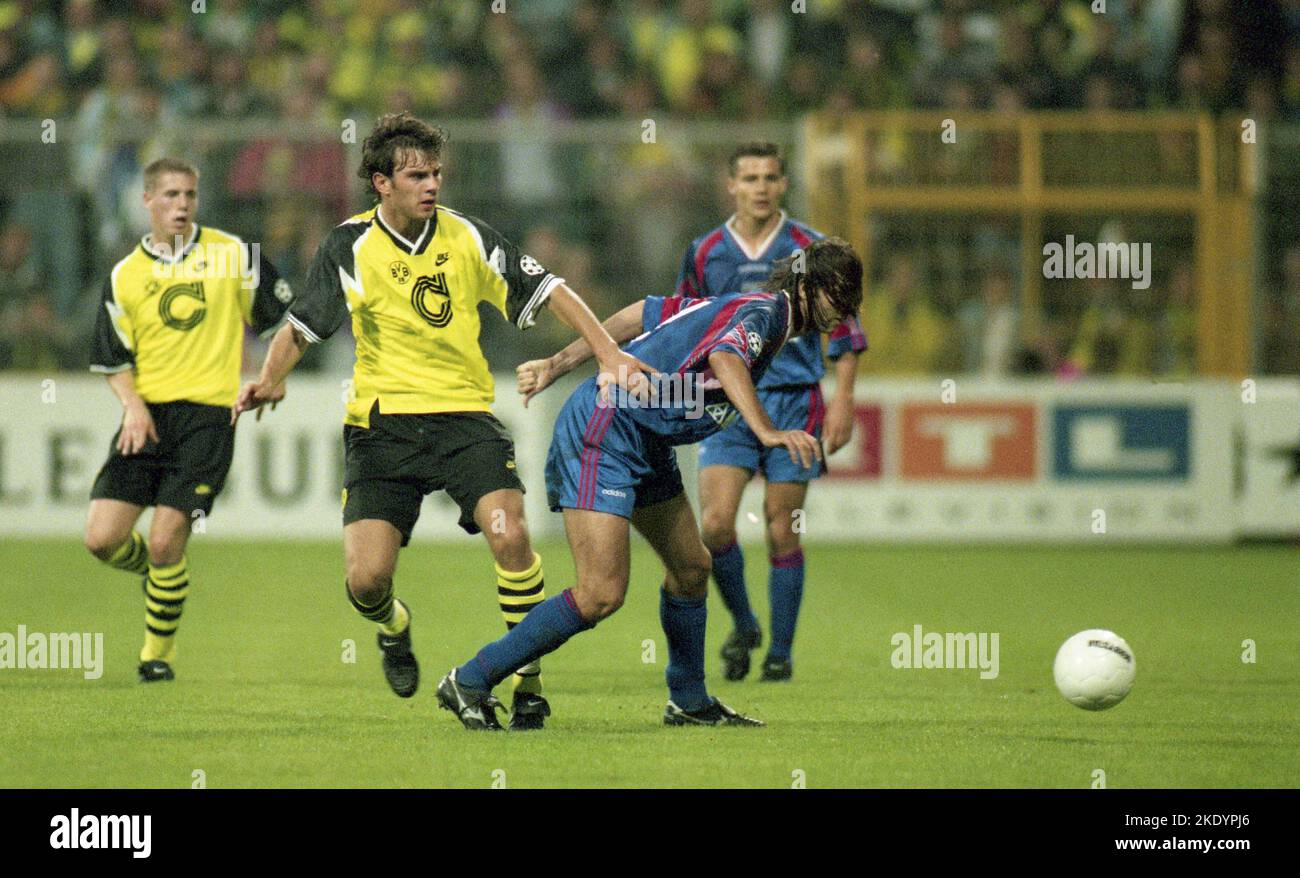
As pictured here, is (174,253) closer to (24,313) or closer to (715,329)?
(715,329)

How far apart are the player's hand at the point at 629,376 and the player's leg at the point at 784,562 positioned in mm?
2090

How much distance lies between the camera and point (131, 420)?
8.29 metres

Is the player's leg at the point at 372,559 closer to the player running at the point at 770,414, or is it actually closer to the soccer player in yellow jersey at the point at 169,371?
the soccer player in yellow jersey at the point at 169,371

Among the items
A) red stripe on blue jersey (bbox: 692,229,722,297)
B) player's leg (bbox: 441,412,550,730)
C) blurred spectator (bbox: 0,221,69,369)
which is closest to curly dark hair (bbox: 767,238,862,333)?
player's leg (bbox: 441,412,550,730)

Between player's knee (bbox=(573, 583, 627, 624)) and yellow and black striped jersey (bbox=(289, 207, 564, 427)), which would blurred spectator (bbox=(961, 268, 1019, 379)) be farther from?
player's knee (bbox=(573, 583, 627, 624))

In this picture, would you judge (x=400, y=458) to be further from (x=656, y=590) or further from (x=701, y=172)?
(x=701, y=172)

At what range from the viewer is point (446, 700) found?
22.2 ft

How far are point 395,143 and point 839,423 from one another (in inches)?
99.6

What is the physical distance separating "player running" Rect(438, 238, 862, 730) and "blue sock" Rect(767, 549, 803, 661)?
5.77 feet

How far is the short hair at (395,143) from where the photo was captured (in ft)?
22.6

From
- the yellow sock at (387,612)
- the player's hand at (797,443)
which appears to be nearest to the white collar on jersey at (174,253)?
the yellow sock at (387,612)

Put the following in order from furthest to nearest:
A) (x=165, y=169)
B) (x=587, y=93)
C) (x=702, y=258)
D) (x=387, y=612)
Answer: (x=587, y=93), (x=702, y=258), (x=165, y=169), (x=387, y=612)

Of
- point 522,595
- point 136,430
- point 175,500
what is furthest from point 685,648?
point 136,430

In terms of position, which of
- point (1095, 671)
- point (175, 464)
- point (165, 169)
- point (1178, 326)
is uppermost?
point (165, 169)
